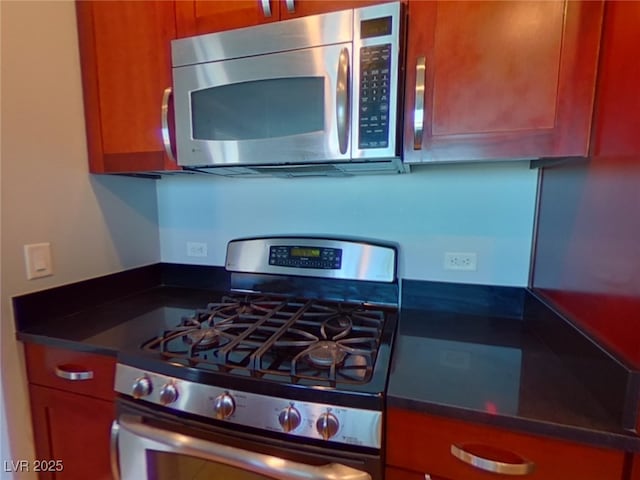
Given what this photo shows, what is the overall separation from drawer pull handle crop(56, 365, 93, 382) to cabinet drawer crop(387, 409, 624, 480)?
895 mm

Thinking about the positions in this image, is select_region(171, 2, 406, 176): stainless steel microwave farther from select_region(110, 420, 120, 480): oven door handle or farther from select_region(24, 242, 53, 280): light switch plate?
select_region(110, 420, 120, 480): oven door handle

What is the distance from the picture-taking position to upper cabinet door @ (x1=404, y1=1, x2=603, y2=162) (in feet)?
2.67

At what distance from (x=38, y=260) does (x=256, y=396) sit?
0.91m

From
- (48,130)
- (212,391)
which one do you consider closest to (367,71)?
(212,391)

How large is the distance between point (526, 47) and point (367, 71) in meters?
0.39

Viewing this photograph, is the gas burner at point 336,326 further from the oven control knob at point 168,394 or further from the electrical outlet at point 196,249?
the electrical outlet at point 196,249

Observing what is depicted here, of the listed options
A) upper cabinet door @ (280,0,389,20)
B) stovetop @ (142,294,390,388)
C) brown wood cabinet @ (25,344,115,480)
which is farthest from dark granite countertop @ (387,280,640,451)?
upper cabinet door @ (280,0,389,20)

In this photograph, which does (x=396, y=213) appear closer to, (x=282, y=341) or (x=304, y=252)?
(x=304, y=252)

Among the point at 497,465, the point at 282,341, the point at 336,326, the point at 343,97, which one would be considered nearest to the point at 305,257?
the point at 336,326

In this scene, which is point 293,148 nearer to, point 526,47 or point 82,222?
point 526,47

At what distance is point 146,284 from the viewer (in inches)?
62.6

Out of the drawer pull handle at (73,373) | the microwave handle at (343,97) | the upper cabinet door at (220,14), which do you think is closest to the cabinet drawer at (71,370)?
the drawer pull handle at (73,373)

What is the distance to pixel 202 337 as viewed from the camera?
102cm

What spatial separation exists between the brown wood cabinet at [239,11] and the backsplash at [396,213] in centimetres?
58
